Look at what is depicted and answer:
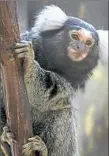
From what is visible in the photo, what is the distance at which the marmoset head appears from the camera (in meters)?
2.90

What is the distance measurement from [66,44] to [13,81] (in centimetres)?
81

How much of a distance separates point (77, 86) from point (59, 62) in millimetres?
186

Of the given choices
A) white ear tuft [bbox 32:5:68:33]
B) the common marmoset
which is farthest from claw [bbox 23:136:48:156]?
white ear tuft [bbox 32:5:68:33]

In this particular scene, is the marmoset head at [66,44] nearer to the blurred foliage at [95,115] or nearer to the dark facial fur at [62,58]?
the dark facial fur at [62,58]

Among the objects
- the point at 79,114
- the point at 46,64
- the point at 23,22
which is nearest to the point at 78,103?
the point at 79,114

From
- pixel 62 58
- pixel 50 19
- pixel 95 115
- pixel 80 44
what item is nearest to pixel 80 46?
pixel 80 44

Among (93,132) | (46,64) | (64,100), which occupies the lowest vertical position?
(93,132)

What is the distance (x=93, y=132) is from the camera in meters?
4.34

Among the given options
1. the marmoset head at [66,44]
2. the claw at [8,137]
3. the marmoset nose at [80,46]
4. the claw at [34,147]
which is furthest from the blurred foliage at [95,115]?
the claw at [8,137]

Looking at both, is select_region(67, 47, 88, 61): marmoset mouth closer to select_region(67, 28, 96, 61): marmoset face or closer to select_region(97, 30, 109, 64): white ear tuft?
select_region(67, 28, 96, 61): marmoset face

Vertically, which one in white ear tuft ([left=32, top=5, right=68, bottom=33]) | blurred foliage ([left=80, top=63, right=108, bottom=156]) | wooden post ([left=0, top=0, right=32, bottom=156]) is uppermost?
white ear tuft ([left=32, top=5, right=68, bottom=33])

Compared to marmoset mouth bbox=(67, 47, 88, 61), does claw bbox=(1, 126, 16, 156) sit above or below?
below

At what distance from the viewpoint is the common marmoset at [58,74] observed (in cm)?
278

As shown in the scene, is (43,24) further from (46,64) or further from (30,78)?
(30,78)
